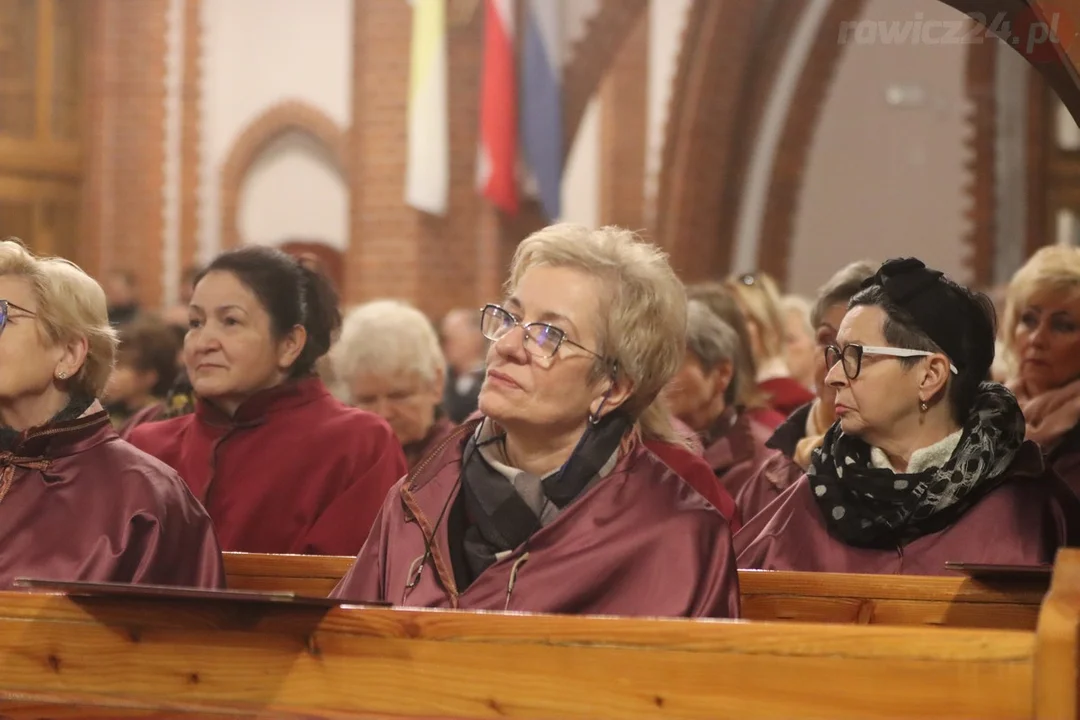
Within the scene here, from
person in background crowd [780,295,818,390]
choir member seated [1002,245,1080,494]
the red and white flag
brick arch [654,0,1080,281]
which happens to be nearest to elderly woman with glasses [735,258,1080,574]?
choir member seated [1002,245,1080,494]

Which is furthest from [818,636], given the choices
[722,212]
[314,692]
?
[722,212]

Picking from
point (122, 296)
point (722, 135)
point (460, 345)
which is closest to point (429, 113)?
point (460, 345)

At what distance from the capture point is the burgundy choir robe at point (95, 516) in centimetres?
303

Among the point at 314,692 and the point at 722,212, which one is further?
the point at 722,212

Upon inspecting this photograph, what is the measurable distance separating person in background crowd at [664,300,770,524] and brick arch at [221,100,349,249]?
10.4 metres

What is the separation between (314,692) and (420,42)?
748 centimetres

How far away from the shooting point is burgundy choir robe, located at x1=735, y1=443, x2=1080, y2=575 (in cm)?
308

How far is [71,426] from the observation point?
3.12 m

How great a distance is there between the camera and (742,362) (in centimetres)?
475

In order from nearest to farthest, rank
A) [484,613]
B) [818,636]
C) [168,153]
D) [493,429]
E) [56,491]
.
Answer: [818,636] → [484,613] → [493,429] → [56,491] → [168,153]

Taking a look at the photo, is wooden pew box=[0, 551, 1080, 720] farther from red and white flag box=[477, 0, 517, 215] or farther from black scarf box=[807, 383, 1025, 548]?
red and white flag box=[477, 0, 517, 215]

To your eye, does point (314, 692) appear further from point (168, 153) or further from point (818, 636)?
point (168, 153)

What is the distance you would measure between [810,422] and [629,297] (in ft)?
4.77

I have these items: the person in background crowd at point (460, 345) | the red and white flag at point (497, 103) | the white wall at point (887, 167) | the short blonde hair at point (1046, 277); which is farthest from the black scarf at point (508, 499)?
the white wall at point (887, 167)
